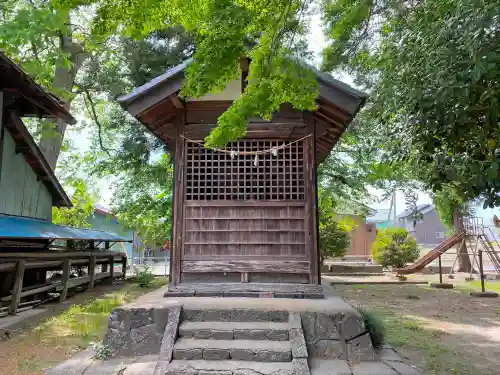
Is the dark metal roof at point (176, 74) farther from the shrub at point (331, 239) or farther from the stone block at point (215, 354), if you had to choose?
the shrub at point (331, 239)

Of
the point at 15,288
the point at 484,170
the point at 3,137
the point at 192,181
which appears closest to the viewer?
the point at 484,170

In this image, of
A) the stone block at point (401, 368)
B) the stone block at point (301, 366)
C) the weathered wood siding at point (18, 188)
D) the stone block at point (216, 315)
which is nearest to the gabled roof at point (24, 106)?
the weathered wood siding at point (18, 188)

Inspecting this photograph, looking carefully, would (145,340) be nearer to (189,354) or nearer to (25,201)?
(189,354)

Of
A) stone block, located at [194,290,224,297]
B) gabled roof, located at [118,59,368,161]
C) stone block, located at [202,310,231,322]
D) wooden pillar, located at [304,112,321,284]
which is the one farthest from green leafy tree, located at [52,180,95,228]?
stone block, located at [202,310,231,322]

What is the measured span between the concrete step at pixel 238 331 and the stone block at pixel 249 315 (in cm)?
13

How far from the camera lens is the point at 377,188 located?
1628cm

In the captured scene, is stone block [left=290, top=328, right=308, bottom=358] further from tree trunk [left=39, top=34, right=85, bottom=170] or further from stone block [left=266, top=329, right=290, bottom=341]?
tree trunk [left=39, top=34, right=85, bottom=170]

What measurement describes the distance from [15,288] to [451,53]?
893 centimetres

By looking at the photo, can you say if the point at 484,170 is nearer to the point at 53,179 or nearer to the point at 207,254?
the point at 207,254

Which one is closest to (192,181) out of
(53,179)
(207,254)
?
(207,254)

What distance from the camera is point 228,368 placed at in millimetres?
4516

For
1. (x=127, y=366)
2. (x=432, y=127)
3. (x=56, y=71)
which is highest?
(x=56, y=71)

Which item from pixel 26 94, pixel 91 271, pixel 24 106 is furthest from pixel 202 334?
pixel 91 271

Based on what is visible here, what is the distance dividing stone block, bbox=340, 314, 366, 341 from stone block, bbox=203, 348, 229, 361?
1543mm
